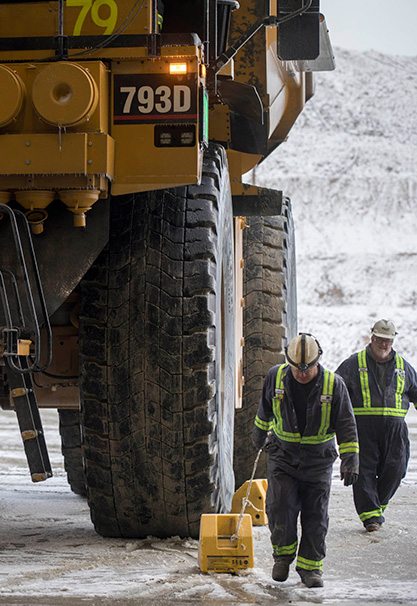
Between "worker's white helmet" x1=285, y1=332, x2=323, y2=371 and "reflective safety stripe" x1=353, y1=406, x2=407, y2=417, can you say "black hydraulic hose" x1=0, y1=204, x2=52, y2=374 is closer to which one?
"worker's white helmet" x1=285, y1=332, x2=323, y2=371

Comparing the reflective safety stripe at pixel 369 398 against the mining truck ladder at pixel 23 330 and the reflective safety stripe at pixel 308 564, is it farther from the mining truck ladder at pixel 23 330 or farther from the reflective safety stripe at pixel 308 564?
the mining truck ladder at pixel 23 330

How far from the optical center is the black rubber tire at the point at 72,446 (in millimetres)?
7582

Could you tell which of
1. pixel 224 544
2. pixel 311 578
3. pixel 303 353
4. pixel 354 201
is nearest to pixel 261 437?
pixel 303 353

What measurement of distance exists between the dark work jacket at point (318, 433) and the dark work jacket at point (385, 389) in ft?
6.22

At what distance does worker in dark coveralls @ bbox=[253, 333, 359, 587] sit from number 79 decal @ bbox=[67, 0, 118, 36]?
1861 millimetres

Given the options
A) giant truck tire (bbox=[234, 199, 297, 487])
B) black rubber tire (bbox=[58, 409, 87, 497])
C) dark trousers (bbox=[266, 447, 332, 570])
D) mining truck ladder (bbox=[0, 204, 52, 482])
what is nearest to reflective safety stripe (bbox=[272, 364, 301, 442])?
dark trousers (bbox=[266, 447, 332, 570])

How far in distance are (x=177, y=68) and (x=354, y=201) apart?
110 feet

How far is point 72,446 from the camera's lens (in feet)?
25.2

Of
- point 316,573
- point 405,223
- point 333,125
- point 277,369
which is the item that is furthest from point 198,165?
point 333,125

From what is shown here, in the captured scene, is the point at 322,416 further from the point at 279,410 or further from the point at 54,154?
the point at 54,154

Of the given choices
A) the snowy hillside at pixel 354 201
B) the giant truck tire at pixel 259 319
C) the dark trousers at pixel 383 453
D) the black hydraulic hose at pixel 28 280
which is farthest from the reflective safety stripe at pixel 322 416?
the snowy hillside at pixel 354 201

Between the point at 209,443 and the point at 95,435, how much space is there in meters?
0.55

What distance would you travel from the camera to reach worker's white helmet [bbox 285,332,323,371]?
525 cm

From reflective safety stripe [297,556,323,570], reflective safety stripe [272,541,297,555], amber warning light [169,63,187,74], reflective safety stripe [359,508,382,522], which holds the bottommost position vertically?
reflective safety stripe [359,508,382,522]
